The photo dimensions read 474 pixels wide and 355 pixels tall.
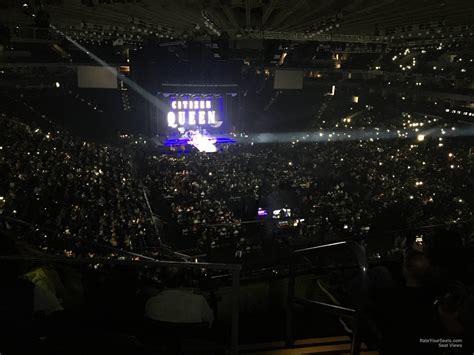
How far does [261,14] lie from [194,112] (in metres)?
7.58

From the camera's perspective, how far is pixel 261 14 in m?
5.57

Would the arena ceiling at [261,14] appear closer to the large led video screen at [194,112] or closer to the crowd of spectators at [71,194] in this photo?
the crowd of spectators at [71,194]

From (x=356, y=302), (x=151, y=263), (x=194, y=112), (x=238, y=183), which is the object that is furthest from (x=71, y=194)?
(x=356, y=302)

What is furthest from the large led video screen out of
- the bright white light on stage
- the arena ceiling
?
the arena ceiling

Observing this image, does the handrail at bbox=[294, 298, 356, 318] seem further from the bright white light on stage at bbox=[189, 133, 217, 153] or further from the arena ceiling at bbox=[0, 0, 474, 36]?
the bright white light on stage at bbox=[189, 133, 217, 153]

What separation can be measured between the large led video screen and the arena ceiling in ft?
19.0

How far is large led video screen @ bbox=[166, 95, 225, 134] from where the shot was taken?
12.7 m

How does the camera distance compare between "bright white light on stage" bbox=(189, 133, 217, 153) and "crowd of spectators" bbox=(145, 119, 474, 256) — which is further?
"bright white light on stage" bbox=(189, 133, 217, 153)

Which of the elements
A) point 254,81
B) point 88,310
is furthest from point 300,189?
point 254,81

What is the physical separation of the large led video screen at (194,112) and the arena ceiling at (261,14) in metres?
5.78


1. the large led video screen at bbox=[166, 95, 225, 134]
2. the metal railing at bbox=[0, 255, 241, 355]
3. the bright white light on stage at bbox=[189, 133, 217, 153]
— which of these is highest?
the large led video screen at bbox=[166, 95, 225, 134]

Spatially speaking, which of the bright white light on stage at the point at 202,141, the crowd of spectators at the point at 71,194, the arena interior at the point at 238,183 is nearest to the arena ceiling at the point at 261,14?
the arena interior at the point at 238,183

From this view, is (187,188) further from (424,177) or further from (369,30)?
(424,177)

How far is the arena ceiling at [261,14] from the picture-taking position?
4938mm
